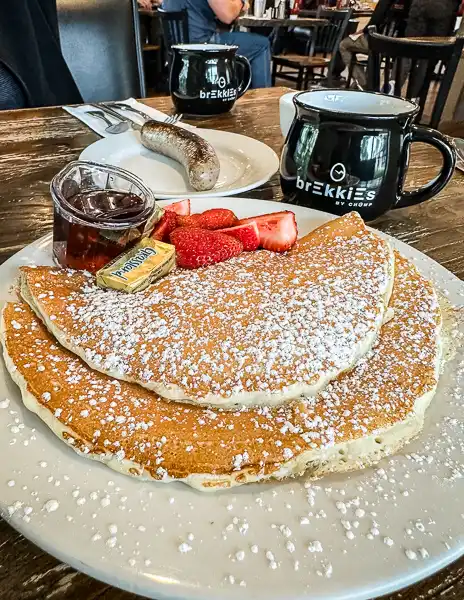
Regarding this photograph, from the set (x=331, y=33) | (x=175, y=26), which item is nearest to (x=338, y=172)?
(x=175, y=26)

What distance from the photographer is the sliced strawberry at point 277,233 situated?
2.87 ft

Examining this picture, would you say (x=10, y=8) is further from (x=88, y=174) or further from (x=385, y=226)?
(x=385, y=226)

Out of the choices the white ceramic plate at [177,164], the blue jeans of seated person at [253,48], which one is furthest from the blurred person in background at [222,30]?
the white ceramic plate at [177,164]

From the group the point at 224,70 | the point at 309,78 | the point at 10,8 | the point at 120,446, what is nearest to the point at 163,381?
the point at 120,446

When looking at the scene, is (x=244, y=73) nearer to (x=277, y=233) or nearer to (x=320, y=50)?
(x=277, y=233)

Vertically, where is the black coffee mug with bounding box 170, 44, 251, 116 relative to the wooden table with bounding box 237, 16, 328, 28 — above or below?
above

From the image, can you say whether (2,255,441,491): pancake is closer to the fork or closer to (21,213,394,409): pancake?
(21,213,394,409): pancake

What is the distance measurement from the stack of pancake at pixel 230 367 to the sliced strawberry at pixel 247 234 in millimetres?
123

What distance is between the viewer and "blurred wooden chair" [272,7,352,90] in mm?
6629

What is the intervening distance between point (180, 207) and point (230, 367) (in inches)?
19.7

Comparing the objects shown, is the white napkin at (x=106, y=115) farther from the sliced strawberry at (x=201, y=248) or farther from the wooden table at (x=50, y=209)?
the sliced strawberry at (x=201, y=248)

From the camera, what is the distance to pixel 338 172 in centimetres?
93

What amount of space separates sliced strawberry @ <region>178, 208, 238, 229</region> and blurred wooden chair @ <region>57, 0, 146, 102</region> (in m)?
1.81

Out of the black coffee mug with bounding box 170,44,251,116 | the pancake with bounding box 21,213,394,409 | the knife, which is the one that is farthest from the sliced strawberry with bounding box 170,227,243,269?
the black coffee mug with bounding box 170,44,251,116
